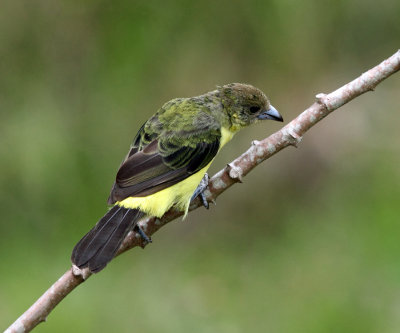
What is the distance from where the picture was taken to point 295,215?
6465 mm

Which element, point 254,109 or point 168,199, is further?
point 254,109

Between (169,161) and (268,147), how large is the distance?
1.01 metres

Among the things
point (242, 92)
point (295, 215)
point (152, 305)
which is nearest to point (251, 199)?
point (295, 215)

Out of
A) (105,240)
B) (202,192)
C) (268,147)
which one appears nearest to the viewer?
(268,147)

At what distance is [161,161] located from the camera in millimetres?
4199

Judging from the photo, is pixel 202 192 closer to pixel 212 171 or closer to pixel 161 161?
pixel 161 161

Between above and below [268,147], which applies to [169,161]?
above

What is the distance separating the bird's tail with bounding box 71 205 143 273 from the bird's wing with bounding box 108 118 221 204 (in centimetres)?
11

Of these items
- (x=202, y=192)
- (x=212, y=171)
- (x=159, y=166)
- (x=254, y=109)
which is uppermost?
(x=212, y=171)

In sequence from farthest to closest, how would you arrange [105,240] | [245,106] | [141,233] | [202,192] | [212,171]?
1. [212,171]
2. [245,106]
3. [202,192]
4. [141,233]
5. [105,240]

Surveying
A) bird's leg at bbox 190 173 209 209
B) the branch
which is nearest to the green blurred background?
bird's leg at bbox 190 173 209 209

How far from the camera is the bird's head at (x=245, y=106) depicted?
4.68 meters

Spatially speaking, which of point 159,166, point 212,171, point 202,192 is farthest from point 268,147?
point 212,171

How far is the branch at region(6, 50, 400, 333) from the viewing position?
10.3ft
